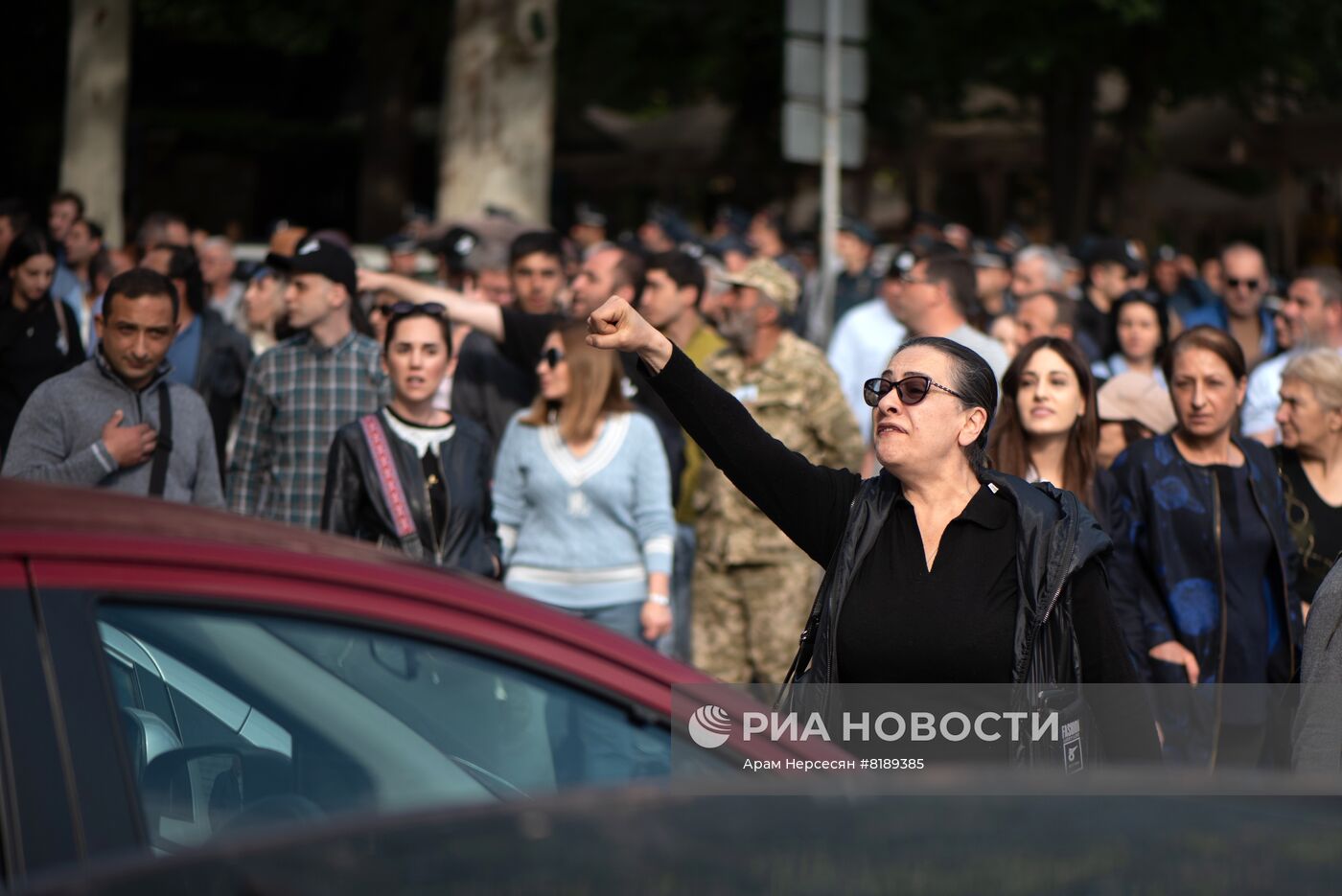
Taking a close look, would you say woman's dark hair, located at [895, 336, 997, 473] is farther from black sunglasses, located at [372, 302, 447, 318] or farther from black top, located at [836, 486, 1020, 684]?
black sunglasses, located at [372, 302, 447, 318]

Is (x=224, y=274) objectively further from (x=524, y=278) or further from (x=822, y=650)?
(x=822, y=650)

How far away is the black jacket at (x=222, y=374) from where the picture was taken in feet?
30.4

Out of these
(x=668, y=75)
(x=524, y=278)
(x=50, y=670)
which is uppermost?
(x=668, y=75)

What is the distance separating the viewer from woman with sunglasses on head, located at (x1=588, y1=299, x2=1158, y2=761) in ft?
13.0

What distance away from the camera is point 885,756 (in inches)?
156

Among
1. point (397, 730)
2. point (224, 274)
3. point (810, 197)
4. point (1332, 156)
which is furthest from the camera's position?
point (1332, 156)

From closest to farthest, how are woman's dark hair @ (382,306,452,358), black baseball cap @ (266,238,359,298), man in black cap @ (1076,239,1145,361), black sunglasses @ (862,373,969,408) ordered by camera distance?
black sunglasses @ (862,373,969,408) → woman's dark hair @ (382,306,452,358) → black baseball cap @ (266,238,359,298) → man in black cap @ (1076,239,1145,361)

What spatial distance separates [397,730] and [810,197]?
2234cm

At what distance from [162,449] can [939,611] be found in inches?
132

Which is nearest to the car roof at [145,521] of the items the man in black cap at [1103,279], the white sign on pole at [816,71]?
the man in black cap at [1103,279]

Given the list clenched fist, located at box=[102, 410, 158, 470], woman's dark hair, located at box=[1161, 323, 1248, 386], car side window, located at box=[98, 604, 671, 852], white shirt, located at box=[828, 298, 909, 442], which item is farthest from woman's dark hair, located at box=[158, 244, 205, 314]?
car side window, located at box=[98, 604, 671, 852]

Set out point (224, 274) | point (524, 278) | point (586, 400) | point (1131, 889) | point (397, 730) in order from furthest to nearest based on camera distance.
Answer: point (224, 274)
point (524, 278)
point (586, 400)
point (397, 730)
point (1131, 889)

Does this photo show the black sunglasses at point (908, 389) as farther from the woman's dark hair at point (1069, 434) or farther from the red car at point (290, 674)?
the woman's dark hair at point (1069, 434)

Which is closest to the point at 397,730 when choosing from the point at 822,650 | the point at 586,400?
the point at 822,650
